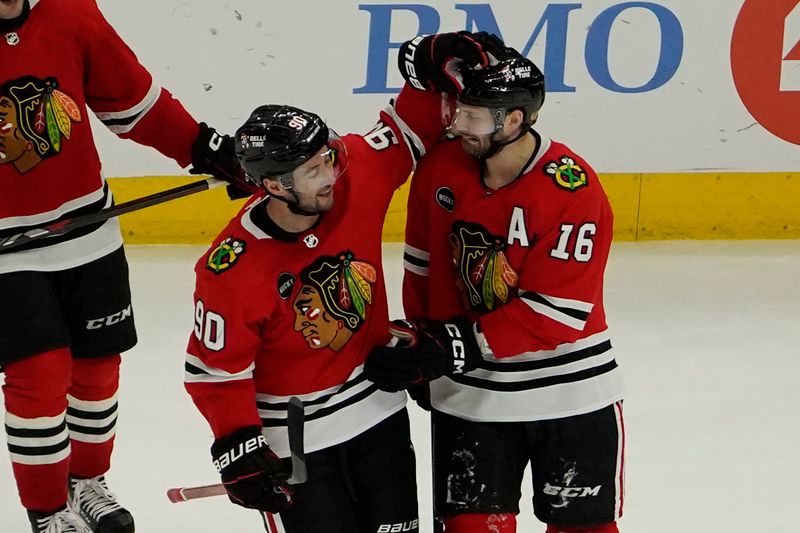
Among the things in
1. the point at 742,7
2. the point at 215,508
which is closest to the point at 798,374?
the point at 742,7

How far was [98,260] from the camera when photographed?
270 cm

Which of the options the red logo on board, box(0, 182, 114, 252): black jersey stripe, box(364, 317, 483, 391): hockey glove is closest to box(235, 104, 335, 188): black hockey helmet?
box(364, 317, 483, 391): hockey glove

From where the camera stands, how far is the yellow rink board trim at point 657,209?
4617 millimetres

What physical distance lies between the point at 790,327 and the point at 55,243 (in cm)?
237

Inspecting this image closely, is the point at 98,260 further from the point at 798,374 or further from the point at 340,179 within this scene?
the point at 798,374

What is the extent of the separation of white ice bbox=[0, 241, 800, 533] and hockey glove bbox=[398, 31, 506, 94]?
3.92ft

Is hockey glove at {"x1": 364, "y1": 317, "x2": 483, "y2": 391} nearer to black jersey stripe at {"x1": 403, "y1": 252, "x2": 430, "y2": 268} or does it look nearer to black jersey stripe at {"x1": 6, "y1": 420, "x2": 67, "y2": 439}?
black jersey stripe at {"x1": 403, "y1": 252, "x2": 430, "y2": 268}

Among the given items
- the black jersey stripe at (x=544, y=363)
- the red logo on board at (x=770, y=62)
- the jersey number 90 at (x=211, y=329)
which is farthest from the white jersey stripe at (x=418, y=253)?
the red logo on board at (x=770, y=62)

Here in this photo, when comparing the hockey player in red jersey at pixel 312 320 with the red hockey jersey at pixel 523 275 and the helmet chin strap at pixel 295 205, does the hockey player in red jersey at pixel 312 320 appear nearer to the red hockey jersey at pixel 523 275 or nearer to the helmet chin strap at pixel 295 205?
the helmet chin strap at pixel 295 205

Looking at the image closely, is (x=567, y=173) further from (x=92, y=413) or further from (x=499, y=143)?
(x=92, y=413)

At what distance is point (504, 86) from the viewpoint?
6.79ft

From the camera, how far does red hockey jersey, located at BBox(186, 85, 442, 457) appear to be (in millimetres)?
2072

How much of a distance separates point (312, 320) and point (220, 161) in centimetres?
70

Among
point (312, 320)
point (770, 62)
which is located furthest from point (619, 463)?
point (770, 62)
